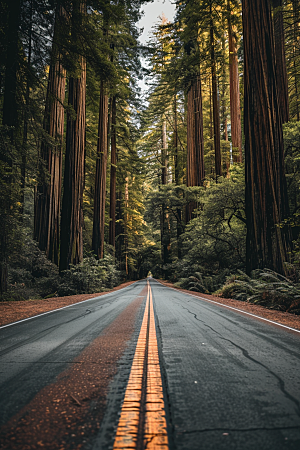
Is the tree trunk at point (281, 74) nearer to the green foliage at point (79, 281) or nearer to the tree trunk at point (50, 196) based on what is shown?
the tree trunk at point (50, 196)

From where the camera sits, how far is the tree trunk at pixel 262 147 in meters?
11.0

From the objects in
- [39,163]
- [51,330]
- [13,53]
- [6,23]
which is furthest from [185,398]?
[6,23]

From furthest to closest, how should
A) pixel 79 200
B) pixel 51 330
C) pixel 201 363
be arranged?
pixel 79 200
pixel 51 330
pixel 201 363

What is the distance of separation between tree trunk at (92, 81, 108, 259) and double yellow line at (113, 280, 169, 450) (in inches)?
688

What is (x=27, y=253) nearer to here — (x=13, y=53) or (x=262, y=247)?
(x=13, y=53)

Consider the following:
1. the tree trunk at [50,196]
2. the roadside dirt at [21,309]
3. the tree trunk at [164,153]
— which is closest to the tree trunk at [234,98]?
the tree trunk at [50,196]

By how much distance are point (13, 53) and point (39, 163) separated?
4.26 meters

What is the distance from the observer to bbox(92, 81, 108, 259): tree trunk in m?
20.1

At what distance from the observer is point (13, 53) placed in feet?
34.6

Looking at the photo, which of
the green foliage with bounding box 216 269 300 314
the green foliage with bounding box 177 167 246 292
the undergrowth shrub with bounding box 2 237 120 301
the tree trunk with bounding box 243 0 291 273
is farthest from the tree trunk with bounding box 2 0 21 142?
the green foliage with bounding box 216 269 300 314

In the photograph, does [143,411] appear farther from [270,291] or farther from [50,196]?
[50,196]

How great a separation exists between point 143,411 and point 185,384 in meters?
0.61

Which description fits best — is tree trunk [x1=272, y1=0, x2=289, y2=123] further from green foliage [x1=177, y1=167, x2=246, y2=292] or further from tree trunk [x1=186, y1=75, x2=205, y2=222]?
tree trunk [x1=186, y1=75, x2=205, y2=222]

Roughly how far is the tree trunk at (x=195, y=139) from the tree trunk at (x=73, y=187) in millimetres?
12064
